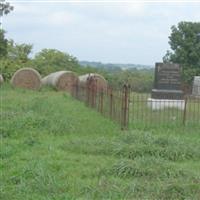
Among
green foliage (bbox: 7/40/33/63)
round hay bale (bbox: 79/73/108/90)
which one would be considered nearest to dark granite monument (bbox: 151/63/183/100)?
round hay bale (bbox: 79/73/108/90)

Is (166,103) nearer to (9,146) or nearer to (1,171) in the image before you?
(9,146)

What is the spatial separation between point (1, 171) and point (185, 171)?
256 cm

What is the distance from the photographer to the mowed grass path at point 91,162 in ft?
20.8

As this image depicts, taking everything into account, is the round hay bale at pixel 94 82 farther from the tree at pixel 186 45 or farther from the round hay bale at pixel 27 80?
the tree at pixel 186 45

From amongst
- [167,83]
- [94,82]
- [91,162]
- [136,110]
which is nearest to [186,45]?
[94,82]

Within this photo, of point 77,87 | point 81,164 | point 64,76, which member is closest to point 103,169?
point 81,164

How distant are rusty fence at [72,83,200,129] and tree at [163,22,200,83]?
15.9 metres

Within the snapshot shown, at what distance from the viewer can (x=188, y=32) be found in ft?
114

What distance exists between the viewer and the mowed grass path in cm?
635

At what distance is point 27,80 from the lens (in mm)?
27609

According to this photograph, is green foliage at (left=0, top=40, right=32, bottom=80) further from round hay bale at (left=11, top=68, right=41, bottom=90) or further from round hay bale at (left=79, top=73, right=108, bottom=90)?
round hay bale at (left=79, top=73, right=108, bottom=90)

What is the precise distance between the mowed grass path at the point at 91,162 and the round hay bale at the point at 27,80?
1554 cm

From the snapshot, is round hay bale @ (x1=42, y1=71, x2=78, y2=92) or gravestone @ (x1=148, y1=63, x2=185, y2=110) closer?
gravestone @ (x1=148, y1=63, x2=185, y2=110)

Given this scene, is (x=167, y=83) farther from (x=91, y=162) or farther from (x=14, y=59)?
(x=14, y=59)
